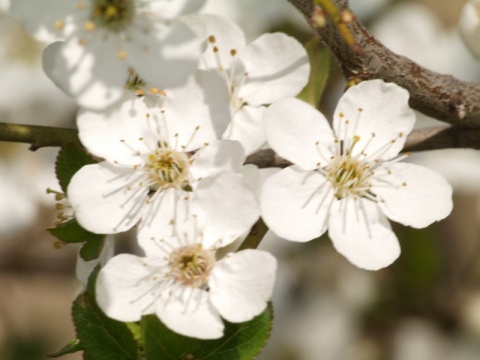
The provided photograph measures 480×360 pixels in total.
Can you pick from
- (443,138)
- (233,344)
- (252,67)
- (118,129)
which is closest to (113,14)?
(118,129)

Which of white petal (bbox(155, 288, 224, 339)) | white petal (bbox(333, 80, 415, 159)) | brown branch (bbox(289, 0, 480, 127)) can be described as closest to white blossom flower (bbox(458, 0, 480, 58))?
brown branch (bbox(289, 0, 480, 127))

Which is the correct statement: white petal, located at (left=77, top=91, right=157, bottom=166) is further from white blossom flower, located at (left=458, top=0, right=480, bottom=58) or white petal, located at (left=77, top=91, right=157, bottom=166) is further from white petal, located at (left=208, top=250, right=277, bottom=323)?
white blossom flower, located at (left=458, top=0, right=480, bottom=58)

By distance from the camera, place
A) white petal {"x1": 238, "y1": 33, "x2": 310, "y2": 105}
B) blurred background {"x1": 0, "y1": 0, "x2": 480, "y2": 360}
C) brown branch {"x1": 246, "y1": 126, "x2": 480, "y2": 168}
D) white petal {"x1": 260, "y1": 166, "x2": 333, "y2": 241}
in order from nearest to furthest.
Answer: white petal {"x1": 260, "y1": 166, "x2": 333, "y2": 241}
white petal {"x1": 238, "y1": 33, "x2": 310, "y2": 105}
brown branch {"x1": 246, "y1": 126, "x2": 480, "y2": 168}
blurred background {"x1": 0, "y1": 0, "x2": 480, "y2": 360}

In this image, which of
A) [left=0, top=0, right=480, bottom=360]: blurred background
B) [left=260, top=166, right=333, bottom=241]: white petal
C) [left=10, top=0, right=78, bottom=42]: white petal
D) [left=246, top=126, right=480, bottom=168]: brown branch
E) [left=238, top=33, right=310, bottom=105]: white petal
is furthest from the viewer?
[left=0, top=0, right=480, bottom=360]: blurred background

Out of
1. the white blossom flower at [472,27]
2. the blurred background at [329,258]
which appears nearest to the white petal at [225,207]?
the white blossom flower at [472,27]

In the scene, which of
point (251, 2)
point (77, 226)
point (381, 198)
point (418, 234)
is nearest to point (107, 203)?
point (77, 226)

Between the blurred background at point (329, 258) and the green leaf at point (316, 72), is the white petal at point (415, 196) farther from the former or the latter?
the blurred background at point (329, 258)

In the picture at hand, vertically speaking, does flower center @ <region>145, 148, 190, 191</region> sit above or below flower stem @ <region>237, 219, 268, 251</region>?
above
